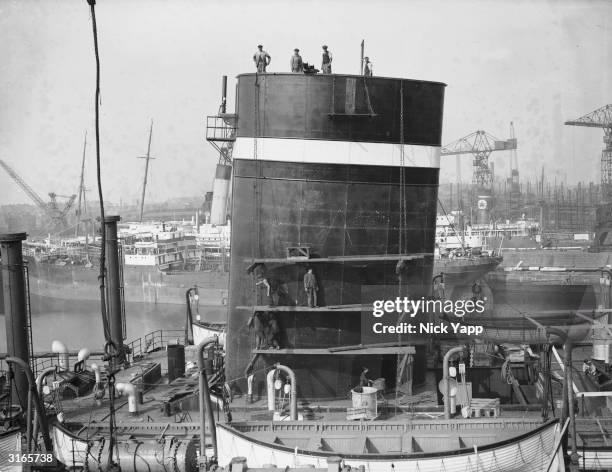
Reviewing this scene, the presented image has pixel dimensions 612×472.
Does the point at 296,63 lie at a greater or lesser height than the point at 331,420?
greater

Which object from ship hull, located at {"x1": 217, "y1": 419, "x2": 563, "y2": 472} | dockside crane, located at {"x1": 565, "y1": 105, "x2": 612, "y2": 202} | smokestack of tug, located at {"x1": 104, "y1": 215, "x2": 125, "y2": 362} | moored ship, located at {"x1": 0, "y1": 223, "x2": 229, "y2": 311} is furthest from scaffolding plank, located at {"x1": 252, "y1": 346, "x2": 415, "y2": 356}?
moored ship, located at {"x1": 0, "y1": 223, "x2": 229, "y2": 311}

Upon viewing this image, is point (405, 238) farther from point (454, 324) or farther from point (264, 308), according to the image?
point (454, 324)

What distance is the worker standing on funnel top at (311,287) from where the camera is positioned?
1194 cm

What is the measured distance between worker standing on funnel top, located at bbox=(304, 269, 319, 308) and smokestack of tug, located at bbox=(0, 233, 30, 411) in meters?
5.82

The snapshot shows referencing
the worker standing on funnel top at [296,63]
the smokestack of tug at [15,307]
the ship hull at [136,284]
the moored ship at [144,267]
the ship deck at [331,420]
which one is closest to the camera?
the ship deck at [331,420]

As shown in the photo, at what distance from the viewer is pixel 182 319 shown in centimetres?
6131

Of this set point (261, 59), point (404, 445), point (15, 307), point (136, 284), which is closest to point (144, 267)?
point (136, 284)

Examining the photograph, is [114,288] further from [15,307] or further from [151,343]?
[15,307]

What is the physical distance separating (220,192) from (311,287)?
12.1 ft

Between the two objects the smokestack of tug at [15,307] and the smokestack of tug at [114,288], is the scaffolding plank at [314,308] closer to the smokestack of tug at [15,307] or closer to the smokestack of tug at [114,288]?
the smokestack of tug at [15,307]

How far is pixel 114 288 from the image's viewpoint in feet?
61.7

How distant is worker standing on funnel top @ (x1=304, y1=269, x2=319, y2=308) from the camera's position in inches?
470

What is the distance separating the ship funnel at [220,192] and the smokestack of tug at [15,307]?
404cm

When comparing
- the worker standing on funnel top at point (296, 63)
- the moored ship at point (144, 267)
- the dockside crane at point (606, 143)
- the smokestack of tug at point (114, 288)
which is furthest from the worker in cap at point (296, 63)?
the moored ship at point (144, 267)
